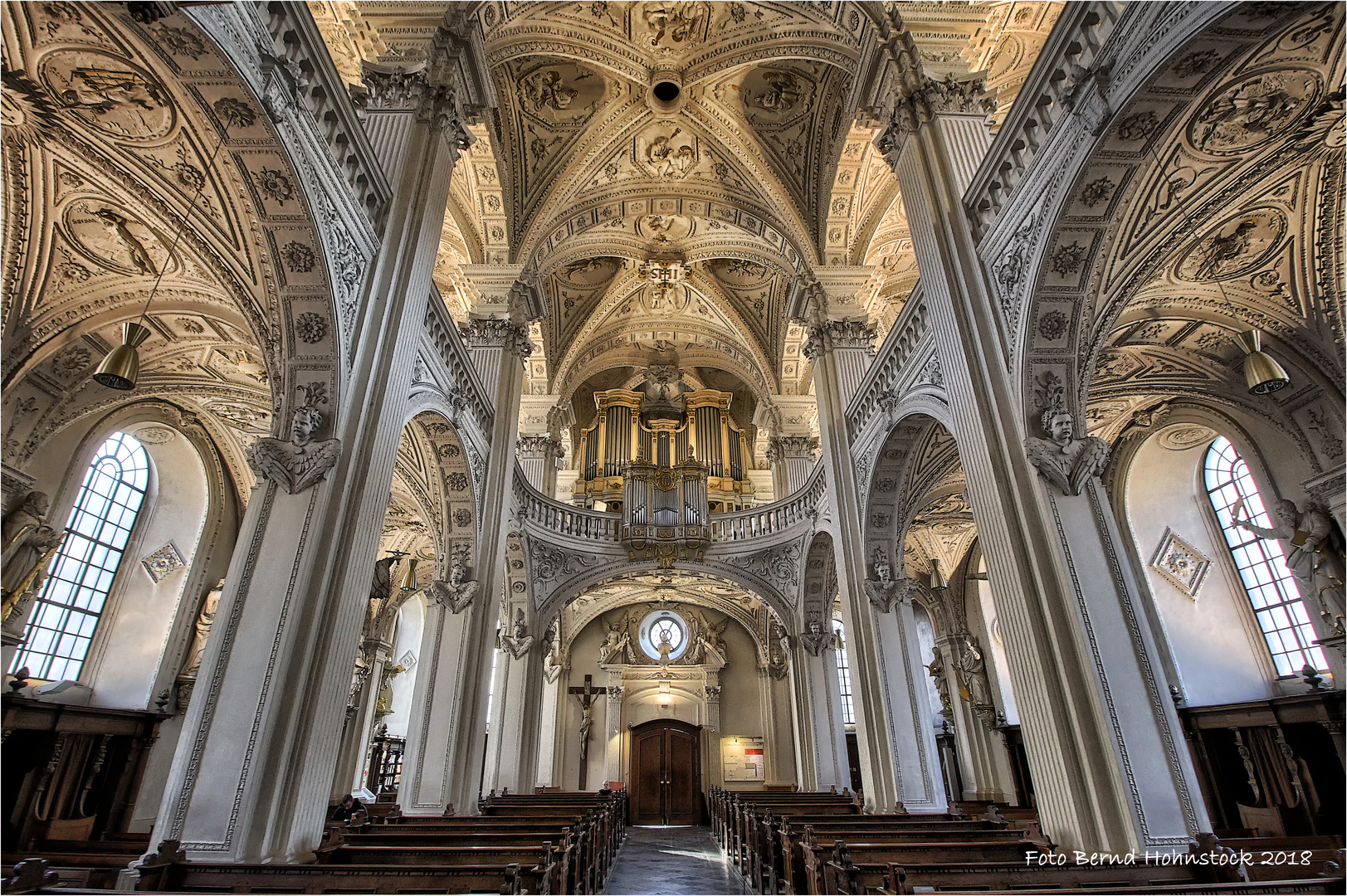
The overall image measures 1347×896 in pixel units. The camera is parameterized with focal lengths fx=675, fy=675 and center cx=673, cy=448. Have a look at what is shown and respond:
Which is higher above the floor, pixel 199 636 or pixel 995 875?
pixel 199 636

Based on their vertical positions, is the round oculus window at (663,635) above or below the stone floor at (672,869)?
above

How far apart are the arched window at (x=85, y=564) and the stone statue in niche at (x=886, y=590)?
14266 mm

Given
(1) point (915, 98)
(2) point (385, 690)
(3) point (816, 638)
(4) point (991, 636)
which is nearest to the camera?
(1) point (915, 98)

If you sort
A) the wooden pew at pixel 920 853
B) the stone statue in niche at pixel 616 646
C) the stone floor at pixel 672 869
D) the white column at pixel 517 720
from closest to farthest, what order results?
the wooden pew at pixel 920 853
the stone floor at pixel 672 869
the white column at pixel 517 720
the stone statue in niche at pixel 616 646

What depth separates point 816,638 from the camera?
16109 millimetres

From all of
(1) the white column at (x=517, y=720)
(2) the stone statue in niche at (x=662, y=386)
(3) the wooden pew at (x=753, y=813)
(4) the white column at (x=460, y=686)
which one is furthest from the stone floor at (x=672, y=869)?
(2) the stone statue in niche at (x=662, y=386)

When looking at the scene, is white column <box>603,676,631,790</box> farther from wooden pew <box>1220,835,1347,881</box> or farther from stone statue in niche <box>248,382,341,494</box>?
stone statue in niche <box>248,382,341,494</box>

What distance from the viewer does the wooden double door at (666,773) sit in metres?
20.3

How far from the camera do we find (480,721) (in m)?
10.7

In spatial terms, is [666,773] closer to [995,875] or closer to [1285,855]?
[1285,855]

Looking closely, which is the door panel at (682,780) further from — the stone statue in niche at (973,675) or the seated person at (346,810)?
the seated person at (346,810)

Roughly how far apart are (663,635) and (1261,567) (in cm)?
1571

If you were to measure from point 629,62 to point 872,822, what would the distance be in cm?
1301

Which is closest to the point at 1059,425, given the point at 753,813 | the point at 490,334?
the point at 753,813
